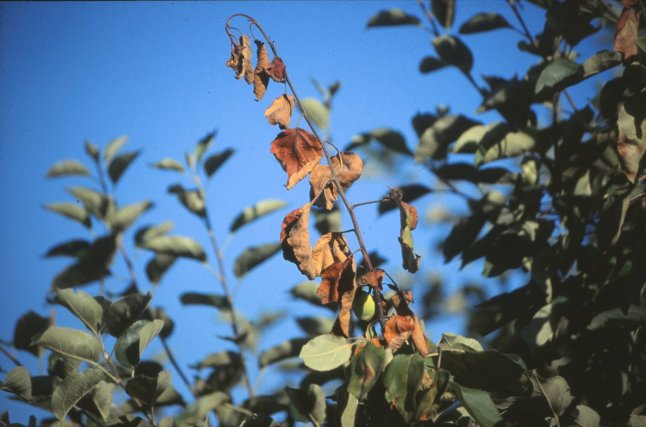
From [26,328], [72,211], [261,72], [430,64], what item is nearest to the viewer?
[261,72]

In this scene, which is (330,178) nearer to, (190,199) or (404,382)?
(404,382)

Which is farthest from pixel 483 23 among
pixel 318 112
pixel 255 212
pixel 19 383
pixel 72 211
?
pixel 19 383

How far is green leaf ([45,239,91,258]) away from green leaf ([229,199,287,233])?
0.67 meters

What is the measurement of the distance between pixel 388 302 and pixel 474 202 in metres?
1.20

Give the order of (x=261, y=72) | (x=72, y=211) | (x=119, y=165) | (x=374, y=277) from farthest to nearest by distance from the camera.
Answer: (x=119, y=165) < (x=72, y=211) < (x=261, y=72) < (x=374, y=277)

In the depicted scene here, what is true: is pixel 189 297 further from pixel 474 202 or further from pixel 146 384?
pixel 474 202

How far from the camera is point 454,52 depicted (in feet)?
7.36

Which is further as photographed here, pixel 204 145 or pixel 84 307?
pixel 204 145

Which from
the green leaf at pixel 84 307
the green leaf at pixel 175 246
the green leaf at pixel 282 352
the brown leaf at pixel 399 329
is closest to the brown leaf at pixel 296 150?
the brown leaf at pixel 399 329

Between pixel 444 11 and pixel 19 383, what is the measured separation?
6.95 ft

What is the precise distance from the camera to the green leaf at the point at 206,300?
2.19 meters

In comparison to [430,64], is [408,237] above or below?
below

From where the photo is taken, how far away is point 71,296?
Result: 4.41 feet

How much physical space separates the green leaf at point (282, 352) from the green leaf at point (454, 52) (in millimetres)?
1300
